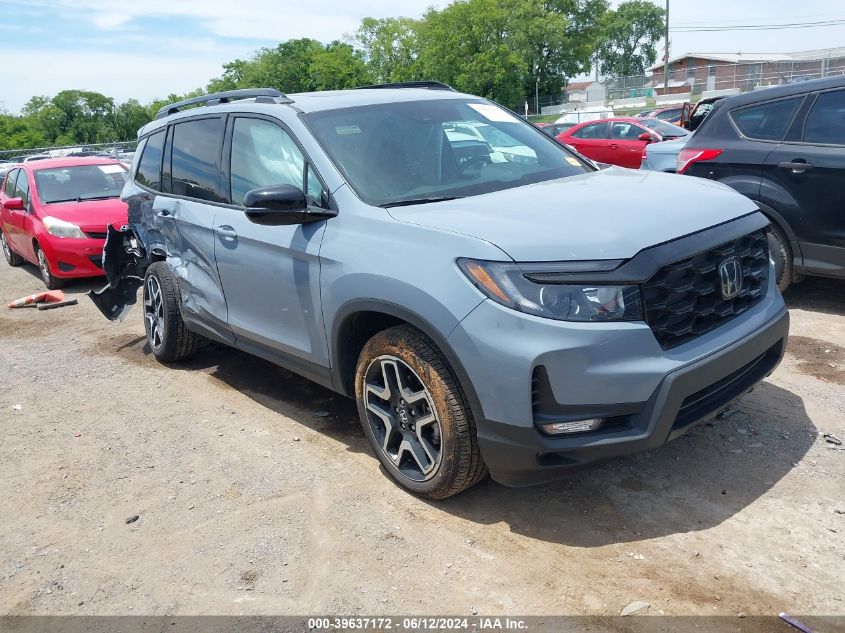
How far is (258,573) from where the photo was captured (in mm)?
3201

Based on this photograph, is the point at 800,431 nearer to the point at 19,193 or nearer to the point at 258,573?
the point at 258,573

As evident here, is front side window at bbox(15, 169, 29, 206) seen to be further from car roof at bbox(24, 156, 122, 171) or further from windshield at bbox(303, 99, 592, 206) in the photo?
windshield at bbox(303, 99, 592, 206)

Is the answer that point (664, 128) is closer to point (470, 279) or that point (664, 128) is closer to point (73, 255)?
point (73, 255)

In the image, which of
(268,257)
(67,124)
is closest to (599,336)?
(268,257)

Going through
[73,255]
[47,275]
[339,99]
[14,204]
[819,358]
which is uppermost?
[339,99]

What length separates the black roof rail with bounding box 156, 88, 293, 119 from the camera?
14.9 feet

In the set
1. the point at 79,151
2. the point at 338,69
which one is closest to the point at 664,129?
the point at 79,151

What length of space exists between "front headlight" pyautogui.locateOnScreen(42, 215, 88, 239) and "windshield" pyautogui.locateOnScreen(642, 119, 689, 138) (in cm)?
1130

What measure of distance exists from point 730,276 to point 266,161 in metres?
2.60

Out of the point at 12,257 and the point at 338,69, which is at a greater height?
the point at 338,69

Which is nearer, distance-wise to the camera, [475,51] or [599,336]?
[599,336]

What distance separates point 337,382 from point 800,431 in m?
2.48

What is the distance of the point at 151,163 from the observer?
5.87 m

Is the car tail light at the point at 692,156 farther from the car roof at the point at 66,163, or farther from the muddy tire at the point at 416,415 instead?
the car roof at the point at 66,163
